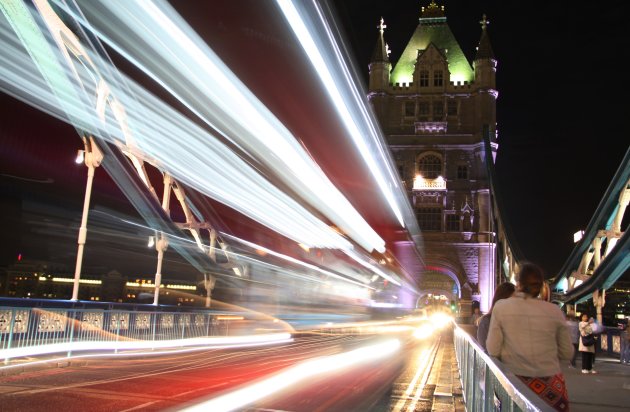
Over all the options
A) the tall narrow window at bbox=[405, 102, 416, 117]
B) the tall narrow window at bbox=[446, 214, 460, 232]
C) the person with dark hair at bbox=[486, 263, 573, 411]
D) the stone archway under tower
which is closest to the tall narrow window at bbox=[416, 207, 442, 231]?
the tall narrow window at bbox=[446, 214, 460, 232]

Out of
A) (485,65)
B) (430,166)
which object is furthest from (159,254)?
(485,65)

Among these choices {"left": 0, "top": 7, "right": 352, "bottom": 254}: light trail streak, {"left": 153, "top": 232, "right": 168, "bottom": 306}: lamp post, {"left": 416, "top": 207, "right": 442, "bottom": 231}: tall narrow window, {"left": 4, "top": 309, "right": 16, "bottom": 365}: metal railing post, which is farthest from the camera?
{"left": 416, "top": 207, "right": 442, "bottom": 231}: tall narrow window

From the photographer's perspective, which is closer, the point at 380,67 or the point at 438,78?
the point at 438,78

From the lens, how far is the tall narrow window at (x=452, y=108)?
227 feet

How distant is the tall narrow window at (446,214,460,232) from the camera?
65438mm

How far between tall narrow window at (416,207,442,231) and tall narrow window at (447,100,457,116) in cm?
1134

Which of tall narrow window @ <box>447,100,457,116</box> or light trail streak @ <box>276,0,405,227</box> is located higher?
tall narrow window @ <box>447,100,457,116</box>

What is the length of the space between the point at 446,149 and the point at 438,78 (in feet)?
30.0

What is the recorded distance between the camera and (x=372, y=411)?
7.42 metres

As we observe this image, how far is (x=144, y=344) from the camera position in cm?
1388

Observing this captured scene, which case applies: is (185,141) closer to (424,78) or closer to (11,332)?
(11,332)

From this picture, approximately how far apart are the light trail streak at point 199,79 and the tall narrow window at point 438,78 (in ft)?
174

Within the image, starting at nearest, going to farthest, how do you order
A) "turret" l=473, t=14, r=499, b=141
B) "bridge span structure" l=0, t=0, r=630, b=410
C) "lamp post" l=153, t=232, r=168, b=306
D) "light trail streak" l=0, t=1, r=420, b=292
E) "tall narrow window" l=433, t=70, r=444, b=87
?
"bridge span structure" l=0, t=0, r=630, b=410
"light trail streak" l=0, t=1, r=420, b=292
"lamp post" l=153, t=232, r=168, b=306
"turret" l=473, t=14, r=499, b=141
"tall narrow window" l=433, t=70, r=444, b=87

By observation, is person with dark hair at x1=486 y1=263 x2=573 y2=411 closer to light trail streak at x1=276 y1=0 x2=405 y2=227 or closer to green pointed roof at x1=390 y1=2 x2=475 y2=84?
light trail streak at x1=276 y1=0 x2=405 y2=227
